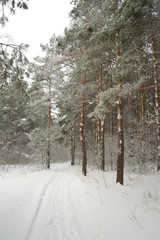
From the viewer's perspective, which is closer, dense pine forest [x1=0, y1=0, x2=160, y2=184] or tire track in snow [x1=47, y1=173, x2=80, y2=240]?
tire track in snow [x1=47, y1=173, x2=80, y2=240]

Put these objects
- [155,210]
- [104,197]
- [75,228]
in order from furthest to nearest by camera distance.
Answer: [104,197], [155,210], [75,228]

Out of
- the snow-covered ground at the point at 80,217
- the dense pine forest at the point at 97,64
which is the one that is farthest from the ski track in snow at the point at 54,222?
the dense pine forest at the point at 97,64

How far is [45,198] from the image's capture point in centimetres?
455

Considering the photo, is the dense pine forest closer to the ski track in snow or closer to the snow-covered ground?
the snow-covered ground

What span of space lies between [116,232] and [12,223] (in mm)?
2363

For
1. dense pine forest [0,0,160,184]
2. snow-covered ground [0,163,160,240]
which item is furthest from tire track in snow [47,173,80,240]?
dense pine forest [0,0,160,184]

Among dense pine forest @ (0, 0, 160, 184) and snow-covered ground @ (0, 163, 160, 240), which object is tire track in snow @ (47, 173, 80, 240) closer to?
snow-covered ground @ (0, 163, 160, 240)

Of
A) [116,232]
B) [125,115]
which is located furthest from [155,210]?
[125,115]

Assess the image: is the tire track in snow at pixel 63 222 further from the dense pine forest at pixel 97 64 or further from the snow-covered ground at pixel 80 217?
the dense pine forest at pixel 97 64

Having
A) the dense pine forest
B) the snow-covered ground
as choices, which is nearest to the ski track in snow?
the snow-covered ground

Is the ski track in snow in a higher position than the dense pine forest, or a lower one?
lower

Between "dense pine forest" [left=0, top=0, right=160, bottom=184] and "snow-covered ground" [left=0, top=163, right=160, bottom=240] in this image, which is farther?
"dense pine forest" [left=0, top=0, right=160, bottom=184]

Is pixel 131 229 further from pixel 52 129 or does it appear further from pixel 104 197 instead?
pixel 52 129

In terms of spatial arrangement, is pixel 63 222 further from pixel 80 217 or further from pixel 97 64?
pixel 97 64
